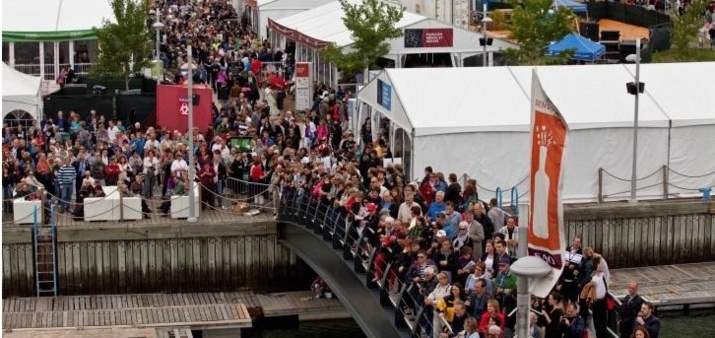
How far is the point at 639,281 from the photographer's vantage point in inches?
1510

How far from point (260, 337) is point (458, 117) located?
7220 mm

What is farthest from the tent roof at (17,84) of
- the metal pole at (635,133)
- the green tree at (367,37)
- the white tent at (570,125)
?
the metal pole at (635,133)

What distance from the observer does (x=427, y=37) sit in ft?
176

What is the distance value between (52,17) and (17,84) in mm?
11955

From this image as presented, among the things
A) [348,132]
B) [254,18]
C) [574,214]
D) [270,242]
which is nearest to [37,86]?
[348,132]

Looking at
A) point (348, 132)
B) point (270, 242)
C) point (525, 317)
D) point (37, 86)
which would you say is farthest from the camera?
point (37, 86)

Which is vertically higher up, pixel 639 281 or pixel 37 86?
pixel 37 86

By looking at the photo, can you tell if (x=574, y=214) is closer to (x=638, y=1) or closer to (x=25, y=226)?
(x=25, y=226)

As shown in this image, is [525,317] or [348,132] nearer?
[525,317]

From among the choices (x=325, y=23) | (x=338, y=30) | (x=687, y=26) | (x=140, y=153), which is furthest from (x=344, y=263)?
(x=325, y=23)

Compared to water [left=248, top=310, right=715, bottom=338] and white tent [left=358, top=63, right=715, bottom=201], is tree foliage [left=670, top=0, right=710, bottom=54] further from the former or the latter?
water [left=248, top=310, right=715, bottom=338]

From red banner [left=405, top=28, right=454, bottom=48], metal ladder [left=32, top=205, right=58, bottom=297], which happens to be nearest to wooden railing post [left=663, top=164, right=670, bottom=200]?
metal ladder [left=32, top=205, right=58, bottom=297]

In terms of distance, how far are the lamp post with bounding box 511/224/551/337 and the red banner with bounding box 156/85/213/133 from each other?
1251 inches

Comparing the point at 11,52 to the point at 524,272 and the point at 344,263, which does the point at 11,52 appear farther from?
the point at 524,272
